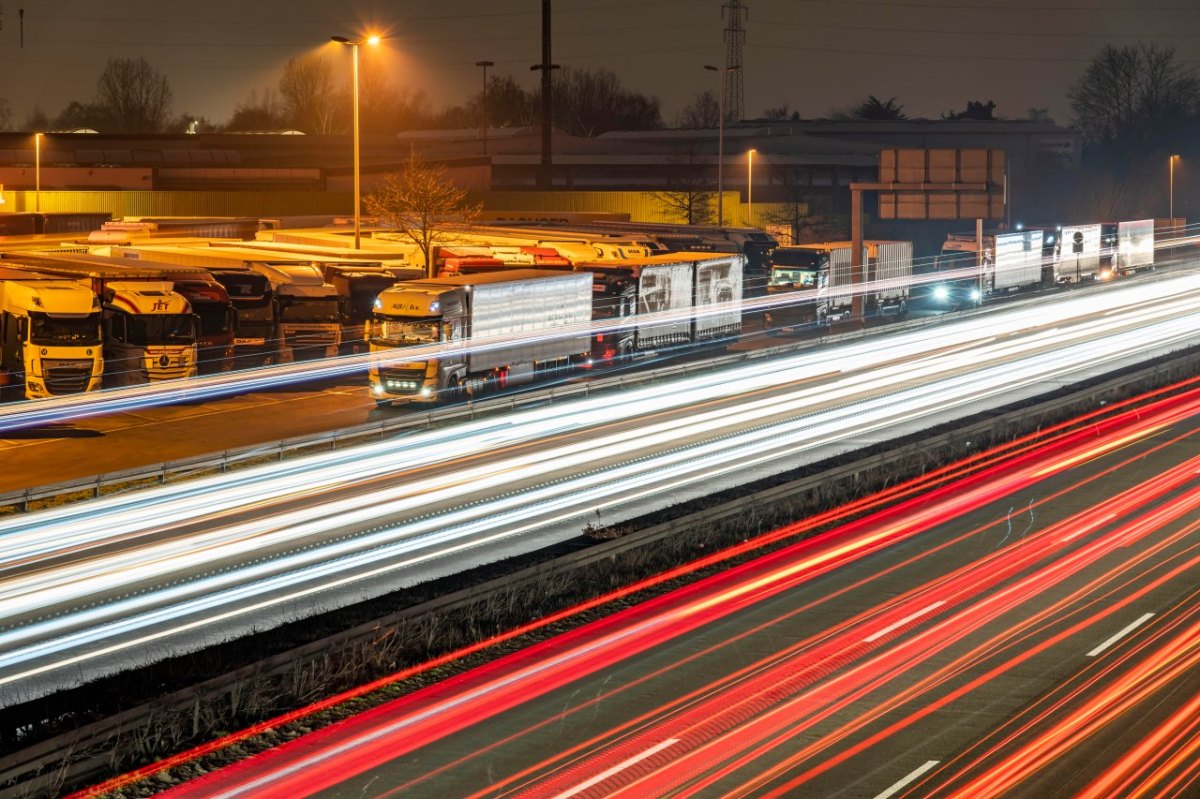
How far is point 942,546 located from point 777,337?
29472 mm

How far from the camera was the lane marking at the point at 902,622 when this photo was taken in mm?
14961

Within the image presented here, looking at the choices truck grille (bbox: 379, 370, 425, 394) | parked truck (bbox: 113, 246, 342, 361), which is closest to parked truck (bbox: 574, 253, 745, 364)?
parked truck (bbox: 113, 246, 342, 361)

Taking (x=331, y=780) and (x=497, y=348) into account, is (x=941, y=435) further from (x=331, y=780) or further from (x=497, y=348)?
(x=331, y=780)

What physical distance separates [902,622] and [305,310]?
28.2 metres

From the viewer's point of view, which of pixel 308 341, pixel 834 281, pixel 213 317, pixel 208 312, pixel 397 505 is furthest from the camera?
pixel 834 281

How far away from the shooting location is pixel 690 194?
8575 cm

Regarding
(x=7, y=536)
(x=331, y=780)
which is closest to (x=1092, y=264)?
(x=7, y=536)

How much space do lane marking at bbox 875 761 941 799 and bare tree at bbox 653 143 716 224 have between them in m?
73.4

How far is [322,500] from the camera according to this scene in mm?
21812

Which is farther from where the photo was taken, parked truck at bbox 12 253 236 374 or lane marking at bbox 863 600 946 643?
parked truck at bbox 12 253 236 374

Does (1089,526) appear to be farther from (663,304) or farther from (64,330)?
(663,304)

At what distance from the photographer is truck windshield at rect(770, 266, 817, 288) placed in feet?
183

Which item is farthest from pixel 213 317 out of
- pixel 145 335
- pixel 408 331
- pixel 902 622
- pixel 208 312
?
pixel 902 622

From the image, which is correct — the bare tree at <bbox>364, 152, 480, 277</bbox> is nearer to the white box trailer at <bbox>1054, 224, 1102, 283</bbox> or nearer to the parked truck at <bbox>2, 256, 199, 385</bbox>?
the parked truck at <bbox>2, 256, 199, 385</bbox>
